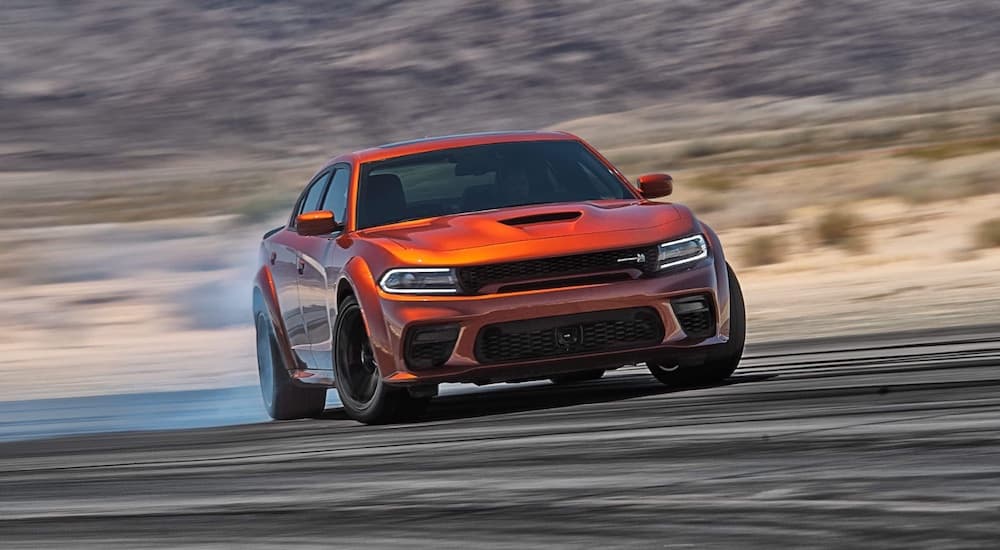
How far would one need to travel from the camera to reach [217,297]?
82.7 feet

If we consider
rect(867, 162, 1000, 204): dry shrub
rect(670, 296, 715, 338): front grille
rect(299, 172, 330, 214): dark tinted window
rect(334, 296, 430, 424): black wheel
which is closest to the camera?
rect(670, 296, 715, 338): front grille

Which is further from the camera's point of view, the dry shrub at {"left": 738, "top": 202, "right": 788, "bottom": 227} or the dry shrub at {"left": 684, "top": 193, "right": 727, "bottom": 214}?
the dry shrub at {"left": 684, "top": 193, "right": 727, "bottom": 214}

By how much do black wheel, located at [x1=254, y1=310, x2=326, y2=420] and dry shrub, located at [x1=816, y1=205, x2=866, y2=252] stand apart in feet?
45.8

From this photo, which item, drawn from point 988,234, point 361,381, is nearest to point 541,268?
point 361,381

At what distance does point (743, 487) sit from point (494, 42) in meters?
83.1

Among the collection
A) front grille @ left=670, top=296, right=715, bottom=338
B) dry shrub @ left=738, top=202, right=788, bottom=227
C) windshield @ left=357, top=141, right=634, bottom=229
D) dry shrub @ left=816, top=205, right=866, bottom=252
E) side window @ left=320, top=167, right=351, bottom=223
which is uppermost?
windshield @ left=357, top=141, right=634, bottom=229

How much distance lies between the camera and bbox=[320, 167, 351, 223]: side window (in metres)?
10.2

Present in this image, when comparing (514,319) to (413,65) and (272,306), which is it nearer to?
(272,306)

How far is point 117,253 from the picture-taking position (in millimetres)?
35500

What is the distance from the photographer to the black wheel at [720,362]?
30.5 ft

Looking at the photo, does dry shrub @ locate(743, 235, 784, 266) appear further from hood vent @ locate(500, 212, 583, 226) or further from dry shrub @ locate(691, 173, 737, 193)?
hood vent @ locate(500, 212, 583, 226)

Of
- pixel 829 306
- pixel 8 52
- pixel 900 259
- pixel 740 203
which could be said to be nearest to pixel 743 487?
pixel 829 306

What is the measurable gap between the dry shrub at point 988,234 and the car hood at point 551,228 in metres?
13.3

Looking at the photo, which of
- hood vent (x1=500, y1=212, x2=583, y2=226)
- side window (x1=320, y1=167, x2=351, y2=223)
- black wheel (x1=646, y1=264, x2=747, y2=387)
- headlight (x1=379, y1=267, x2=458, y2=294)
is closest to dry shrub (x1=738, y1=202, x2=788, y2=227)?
side window (x1=320, y1=167, x2=351, y2=223)
